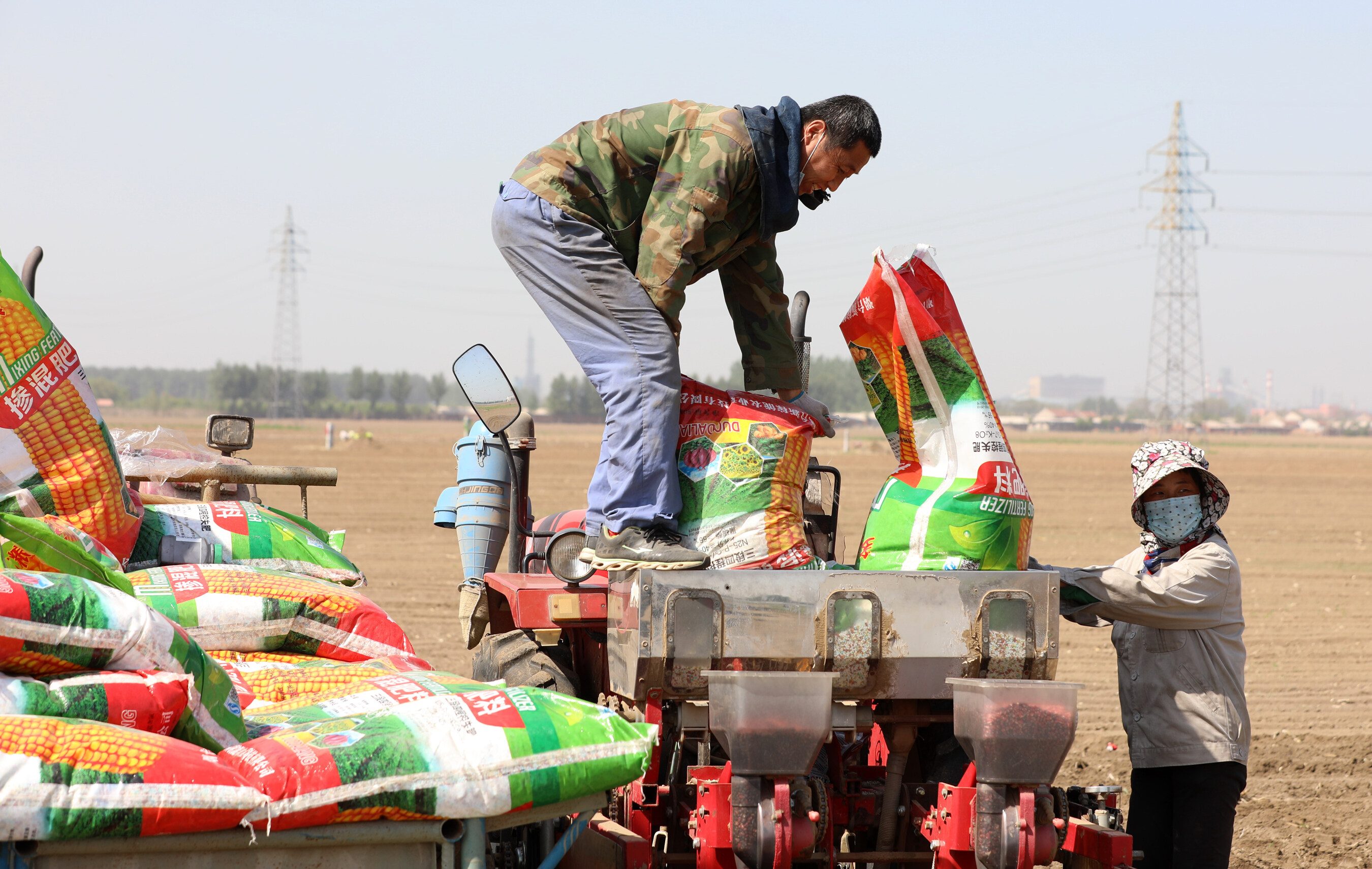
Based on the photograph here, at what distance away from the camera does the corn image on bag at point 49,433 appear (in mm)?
3928

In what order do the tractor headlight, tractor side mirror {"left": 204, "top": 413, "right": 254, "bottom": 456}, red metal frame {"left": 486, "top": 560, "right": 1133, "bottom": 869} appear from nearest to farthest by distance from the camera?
red metal frame {"left": 486, "top": 560, "right": 1133, "bottom": 869} → the tractor headlight → tractor side mirror {"left": 204, "top": 413, "right": 254, "bottom": 456}

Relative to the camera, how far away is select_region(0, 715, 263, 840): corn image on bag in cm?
243

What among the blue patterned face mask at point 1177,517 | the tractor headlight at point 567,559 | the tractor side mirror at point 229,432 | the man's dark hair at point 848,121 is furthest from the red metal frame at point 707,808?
the tractor side mirror at point 229,432

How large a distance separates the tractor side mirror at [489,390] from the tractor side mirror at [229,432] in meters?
2.54

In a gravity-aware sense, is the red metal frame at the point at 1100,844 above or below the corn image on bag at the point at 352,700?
below

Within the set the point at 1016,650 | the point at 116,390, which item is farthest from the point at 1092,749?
the point at 116,390

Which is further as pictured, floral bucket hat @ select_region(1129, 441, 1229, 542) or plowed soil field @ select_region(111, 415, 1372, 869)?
plowed soil field @ select_region(111, 415, 1372, 869)

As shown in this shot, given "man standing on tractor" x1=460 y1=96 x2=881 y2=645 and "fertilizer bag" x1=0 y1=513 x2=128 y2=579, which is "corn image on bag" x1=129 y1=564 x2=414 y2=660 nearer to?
"fertilizer bag" x1=0 y1=513 x2=128 y2=579

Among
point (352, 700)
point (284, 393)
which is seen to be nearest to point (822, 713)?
point (352, 700)

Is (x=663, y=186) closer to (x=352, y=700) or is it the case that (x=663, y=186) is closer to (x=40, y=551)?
(x=352, y=700)

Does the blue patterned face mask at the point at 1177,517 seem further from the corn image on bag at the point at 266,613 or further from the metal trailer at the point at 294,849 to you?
the corn image on bag at the point at 266,613

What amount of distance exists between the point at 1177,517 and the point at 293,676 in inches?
106

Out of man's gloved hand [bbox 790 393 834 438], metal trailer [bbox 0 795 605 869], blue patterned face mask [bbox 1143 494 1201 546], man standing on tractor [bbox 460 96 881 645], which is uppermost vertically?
man standing on tractor [bbox 460 96 881 645]

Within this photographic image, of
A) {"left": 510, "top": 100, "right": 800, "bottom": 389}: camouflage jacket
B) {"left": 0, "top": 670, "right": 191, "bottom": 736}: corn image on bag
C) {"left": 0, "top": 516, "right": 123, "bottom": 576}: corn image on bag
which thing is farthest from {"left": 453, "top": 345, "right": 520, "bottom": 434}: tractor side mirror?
{"left": 0, "top": 670, "right": 191, "bottom": 736}: corn image on bag
